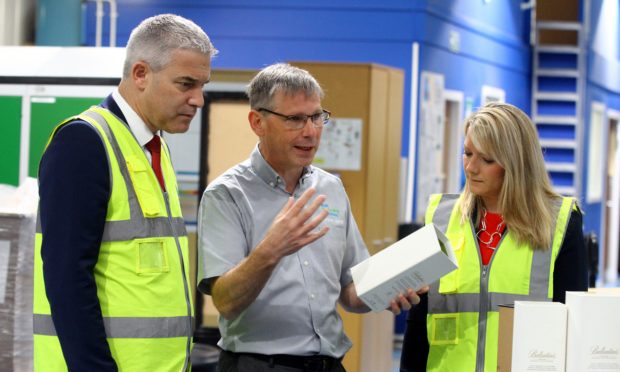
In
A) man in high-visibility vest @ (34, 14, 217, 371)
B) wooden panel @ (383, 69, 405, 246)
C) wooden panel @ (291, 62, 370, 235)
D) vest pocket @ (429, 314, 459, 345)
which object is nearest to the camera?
man in high-visibility vest @ (34, 14, 217, 371)

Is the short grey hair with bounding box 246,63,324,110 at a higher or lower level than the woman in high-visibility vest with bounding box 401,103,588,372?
higher

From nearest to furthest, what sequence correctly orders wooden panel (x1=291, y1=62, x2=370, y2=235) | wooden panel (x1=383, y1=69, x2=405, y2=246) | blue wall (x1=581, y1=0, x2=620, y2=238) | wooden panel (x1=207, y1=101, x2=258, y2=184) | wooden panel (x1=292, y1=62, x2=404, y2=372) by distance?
wooden panel (x1=292, y1=62, x2=404, y2=372)
wooden panel (x1=291, y1=62, x2=370, y2=235)
wooden panel (x1=383, y1=69, x2=405, y2=246)
wooden panel (x1=207, y1=101, x2=258, y2=184)
blue wall (x1=581, y1=0, x2=620, y2=238)

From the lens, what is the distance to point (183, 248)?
2387mm

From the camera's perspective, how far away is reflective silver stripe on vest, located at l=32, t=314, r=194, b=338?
7.19 feet

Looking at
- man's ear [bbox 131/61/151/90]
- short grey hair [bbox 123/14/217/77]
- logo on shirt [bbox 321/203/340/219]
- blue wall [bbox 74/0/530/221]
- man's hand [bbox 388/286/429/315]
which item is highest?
blue wall [bbox 74/0/530/221]

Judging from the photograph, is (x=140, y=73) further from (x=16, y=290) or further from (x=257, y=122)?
(x=16, y=290)

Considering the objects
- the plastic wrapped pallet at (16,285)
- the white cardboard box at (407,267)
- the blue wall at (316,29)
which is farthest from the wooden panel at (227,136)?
the white cardboard box at (407,267)

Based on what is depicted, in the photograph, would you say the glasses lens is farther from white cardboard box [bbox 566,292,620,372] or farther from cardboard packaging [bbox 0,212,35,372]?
cardboard packaging [bbox 0,212,35,372]

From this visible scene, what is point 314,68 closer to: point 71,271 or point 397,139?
point 397,139

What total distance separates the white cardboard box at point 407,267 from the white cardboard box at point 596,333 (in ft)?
1.07

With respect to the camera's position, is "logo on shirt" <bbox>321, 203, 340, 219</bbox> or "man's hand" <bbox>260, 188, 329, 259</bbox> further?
"logo on shirt" <bbox>321, 203, 340, 219</bbox>

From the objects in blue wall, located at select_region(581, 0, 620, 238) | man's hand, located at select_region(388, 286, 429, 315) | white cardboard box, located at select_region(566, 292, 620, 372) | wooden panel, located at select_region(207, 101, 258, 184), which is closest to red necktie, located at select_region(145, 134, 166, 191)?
man's hand, located at select_region(388, 286, 429, 315)

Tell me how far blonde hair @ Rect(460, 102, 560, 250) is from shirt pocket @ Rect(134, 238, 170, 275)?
3.05ft

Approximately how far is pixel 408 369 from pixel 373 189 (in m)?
3.24
